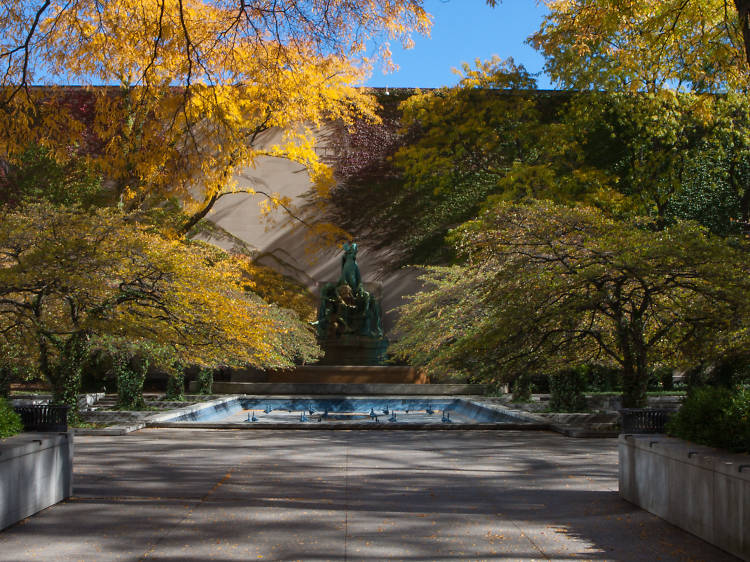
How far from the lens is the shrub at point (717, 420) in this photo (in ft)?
19.2

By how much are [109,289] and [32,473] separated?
24.1 feet

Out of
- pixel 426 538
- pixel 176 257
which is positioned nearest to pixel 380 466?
pixel 426 538

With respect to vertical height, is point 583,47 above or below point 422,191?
below

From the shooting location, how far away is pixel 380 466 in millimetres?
9430

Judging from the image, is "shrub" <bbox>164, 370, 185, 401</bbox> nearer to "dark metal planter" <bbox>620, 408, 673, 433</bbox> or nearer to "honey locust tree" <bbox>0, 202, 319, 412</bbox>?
"honey locust tree" <bbox>0, 202, 319, 412</bbox>

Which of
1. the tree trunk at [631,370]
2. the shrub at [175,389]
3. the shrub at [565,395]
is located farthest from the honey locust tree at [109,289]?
the shrub at [565,395]

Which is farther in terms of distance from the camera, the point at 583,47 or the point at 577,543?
the point at 583,47

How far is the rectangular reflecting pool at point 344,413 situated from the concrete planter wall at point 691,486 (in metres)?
7.68

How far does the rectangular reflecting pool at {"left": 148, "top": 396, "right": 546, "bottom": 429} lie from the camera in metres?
14.7

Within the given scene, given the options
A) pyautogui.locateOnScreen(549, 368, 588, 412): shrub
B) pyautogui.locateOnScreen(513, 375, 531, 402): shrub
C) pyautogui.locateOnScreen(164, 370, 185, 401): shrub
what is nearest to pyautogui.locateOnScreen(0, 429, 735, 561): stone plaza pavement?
pyautogui.locateOnScreen(549, 368, 588, 412): shrub

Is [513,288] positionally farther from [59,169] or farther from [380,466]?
[59,169]

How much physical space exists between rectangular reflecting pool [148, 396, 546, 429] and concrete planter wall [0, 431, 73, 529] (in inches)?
298

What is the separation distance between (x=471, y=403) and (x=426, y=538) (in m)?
15.0

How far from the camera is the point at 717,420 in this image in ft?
20.1
